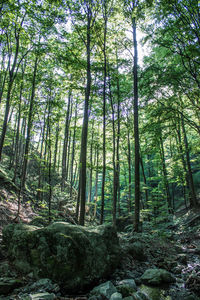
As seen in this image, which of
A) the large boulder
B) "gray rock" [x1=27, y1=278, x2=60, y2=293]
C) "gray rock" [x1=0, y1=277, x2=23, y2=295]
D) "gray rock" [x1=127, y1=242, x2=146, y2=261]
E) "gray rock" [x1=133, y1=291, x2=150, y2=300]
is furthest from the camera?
"gray rock" [x1=127, y1=242, x2=146, y2=261]

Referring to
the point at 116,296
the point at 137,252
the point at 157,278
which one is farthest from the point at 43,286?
the point at 137,252

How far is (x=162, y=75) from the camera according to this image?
8016 mm

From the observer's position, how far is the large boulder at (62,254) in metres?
3.75

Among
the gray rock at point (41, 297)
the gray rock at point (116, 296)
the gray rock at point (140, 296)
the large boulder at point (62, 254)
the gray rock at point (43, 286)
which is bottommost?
the gray rock at point (140, 296)

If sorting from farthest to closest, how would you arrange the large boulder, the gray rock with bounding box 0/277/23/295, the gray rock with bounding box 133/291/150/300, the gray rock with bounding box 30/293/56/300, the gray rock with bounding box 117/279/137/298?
the large boulder, the gray rock with bounding box 117/279/137/298, the gray rock with bounding box 133/291/150/300, the gray rock with bounding box 0/277/23/295, the gray rock with bounding box 30/293/56/300

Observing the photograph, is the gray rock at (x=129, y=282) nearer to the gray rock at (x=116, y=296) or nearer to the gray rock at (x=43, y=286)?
the gray rock at (x=116, y=296)

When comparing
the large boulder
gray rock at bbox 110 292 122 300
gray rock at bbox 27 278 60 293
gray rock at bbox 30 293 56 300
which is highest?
the large boulder

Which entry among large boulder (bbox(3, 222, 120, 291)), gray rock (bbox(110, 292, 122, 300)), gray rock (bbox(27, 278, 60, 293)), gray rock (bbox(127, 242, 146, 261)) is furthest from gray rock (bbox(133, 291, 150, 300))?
gray rock (bbox(127, 242, 146, 261))

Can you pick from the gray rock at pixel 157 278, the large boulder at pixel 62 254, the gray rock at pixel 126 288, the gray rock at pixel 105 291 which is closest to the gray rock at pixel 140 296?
the gray rock at pixel 126 288

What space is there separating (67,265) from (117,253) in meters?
1.72

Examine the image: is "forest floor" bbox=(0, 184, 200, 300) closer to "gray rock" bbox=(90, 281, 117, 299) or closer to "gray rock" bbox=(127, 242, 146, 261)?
"gray rock" bbox=(127, 242, 146, 261)

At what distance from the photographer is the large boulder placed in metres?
3.75

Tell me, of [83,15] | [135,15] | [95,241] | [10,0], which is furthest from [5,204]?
[135,15]

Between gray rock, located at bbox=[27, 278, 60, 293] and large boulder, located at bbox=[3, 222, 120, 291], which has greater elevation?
large boulder, located at bbox=[3, 222, 120, 291]
